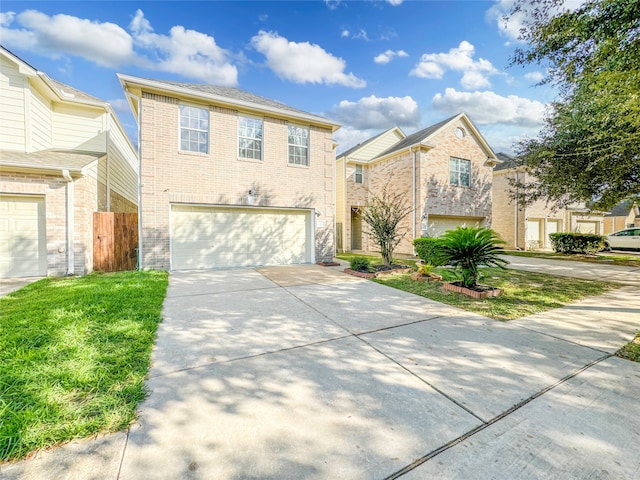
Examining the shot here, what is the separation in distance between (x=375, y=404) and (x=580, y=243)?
1816 cm

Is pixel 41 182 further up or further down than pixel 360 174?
further down

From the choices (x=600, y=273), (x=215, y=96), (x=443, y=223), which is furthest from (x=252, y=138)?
(x=600, y=273)

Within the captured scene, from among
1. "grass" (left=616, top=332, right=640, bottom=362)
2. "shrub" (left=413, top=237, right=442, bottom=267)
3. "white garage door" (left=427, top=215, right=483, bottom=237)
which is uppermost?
"white garage door" (left=427, top=215, right=483, bottom=237)

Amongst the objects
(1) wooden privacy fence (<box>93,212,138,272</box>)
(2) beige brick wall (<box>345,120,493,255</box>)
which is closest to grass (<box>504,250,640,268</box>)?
(2) beige brick wall (<box>345,120,493,255</box>)

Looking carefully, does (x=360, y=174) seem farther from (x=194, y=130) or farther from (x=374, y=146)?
(x=194, y=130)

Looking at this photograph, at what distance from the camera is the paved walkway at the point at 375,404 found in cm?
164

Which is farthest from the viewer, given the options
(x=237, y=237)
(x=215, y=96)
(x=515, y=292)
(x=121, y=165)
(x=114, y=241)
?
(x=121, y=165)

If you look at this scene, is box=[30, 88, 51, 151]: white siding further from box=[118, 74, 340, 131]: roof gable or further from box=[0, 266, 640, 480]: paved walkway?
box=[0, 266, 640, 480]: paved walkway

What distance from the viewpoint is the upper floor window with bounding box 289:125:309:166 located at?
10.4m

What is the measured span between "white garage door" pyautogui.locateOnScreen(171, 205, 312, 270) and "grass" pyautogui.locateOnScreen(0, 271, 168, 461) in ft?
12.8

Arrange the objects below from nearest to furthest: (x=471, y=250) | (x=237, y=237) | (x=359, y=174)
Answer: (x=471, y=250), (x=237, y=237), (x=359, y=174)

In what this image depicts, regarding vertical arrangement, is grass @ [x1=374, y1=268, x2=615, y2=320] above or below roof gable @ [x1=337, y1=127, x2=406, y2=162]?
below

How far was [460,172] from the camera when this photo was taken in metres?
14.9

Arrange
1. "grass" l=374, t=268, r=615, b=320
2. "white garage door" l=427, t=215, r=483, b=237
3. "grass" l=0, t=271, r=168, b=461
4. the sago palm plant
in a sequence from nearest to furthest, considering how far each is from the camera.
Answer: "grass" l=0, t=271, r=168, b=461
"grass" l=374, t=268, r=615, b=320
the sago palm plant
"white garage door" l=427, t=215, r=483, b=237
